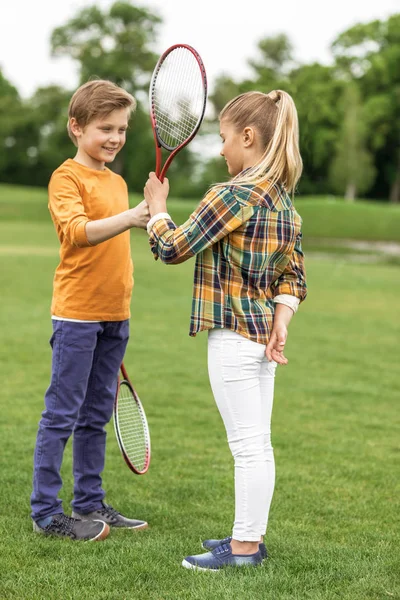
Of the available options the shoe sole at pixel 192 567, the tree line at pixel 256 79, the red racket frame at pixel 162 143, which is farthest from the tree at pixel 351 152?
the shoe sole at pixel 192 567

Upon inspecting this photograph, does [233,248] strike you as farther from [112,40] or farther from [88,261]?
[112,40]

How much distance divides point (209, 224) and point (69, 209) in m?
0.72

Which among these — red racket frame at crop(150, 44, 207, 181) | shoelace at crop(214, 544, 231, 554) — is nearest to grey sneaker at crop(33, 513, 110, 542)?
shoelace at crop(214, 544, 231, 554)

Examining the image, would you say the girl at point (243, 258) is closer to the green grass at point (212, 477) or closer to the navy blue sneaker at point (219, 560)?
the navy blue sneaker at point (219, 560)

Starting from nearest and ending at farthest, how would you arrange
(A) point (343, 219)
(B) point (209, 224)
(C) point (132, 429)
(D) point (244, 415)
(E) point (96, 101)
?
(B) point (209, 224) → (D) point (244, 415) → (E) point (96, 101) → (C) point (132, 429) → (A) point (343, 219)

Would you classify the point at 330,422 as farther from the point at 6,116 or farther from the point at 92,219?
the point at 6,116

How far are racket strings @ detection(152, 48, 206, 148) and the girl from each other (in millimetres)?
275

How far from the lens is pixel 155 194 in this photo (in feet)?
10.8

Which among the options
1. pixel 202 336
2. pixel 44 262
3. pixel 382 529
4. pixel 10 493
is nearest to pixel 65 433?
pixel 10 493

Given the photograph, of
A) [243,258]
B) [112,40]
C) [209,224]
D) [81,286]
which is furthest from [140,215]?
[112,40]

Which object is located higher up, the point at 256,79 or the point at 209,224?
the point at 256,79

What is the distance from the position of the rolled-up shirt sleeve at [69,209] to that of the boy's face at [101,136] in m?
0.15

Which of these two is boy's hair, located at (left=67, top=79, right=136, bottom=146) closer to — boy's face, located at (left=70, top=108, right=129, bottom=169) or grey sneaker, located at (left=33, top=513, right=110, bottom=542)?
boy's face, located at (left=70, top=108, right=129, bottom=169)

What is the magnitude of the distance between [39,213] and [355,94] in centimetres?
1997
